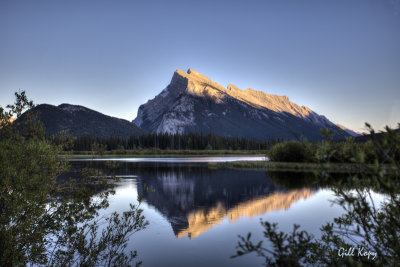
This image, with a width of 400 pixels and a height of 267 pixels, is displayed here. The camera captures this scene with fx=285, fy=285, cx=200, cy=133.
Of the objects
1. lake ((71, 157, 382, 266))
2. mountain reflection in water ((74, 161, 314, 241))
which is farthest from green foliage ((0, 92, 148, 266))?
mountain reflection in water ((74, 161, 314, 241))

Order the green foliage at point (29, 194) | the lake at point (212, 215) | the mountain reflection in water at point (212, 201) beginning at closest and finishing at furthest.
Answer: the green foliage at point (29, 194) < the lake at point (212, 215) < the mountain reflection in water at point (212, 201)

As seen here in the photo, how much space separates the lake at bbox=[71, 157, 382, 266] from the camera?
665 inches

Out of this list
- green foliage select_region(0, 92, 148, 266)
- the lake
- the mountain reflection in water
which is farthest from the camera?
the mountain reflection in water

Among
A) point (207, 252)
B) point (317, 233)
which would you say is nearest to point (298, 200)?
point (317, 233)

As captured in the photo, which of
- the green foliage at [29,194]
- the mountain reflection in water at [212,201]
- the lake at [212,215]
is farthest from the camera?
the mountain reflection in water at [212,201]

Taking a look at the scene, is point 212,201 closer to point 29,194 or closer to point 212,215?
point 212,215

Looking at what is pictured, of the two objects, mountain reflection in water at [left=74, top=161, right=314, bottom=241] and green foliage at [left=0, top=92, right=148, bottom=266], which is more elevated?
green foliage at [left=0, top=92, right=148, bottom=266]

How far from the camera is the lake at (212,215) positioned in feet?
55.4

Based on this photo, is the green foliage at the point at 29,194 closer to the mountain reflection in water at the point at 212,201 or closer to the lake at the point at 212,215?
the lake at the point at 212,215

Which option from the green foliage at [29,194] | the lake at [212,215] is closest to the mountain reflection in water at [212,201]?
the lake at [212,215]

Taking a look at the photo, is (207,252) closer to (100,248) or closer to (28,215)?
(100,248)

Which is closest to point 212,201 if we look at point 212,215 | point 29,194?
point 212,215

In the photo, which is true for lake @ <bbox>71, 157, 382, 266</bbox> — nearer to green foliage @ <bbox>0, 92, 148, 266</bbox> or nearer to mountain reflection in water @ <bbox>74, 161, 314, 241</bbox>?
mountain reflection in water @ <bbox>74, 161, 314, 241</bbox>

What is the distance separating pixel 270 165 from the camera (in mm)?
71500
